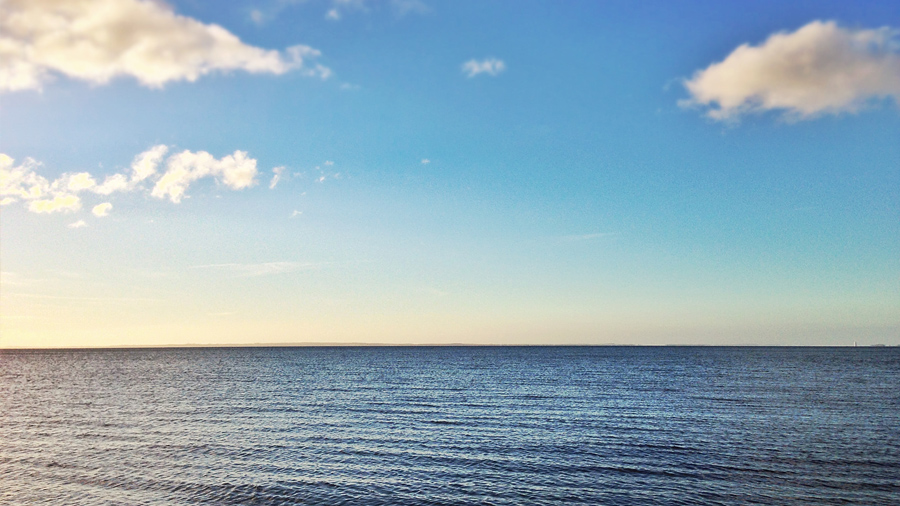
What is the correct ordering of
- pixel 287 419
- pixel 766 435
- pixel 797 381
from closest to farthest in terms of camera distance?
pixel 766 435, pixel 287 419, pixel 797 381

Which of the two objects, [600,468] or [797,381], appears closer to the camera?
[600,468]

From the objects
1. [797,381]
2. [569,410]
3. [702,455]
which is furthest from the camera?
[797,381]

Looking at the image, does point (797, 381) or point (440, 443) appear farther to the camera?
point (797, 381)

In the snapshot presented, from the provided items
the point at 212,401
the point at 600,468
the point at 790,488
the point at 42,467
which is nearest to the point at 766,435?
the point at 790,488

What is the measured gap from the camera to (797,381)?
310 ft

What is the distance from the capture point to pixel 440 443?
4072cm

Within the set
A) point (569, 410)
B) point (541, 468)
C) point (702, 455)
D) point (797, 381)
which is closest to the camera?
point (541, 468)

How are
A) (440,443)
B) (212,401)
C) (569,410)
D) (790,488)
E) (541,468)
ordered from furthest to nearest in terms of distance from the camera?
(212,401), (569,410), (440,443), (541,468), (790,488)

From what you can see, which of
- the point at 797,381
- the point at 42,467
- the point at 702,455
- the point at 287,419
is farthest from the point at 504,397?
the point at 797,381

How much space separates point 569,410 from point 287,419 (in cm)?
2872

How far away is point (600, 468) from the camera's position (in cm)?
3362

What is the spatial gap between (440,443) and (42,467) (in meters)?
25.9

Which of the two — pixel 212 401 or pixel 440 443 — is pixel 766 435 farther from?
pixel 212 401

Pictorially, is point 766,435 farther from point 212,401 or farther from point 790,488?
point 212,401
